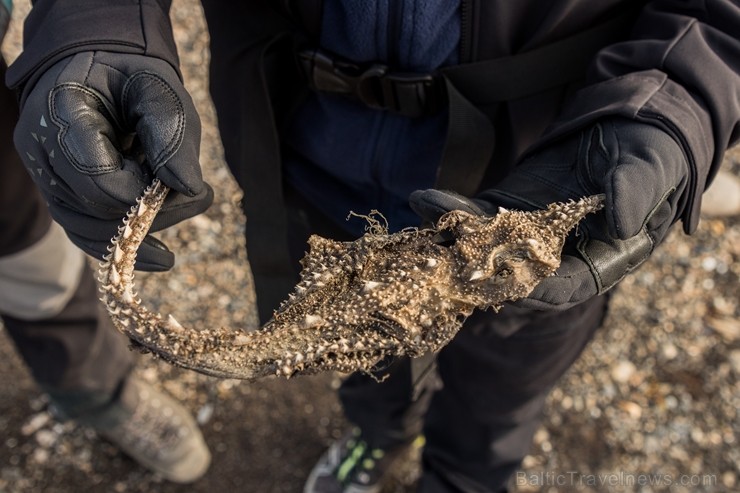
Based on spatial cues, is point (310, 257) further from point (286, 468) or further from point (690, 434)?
point (690, 434)

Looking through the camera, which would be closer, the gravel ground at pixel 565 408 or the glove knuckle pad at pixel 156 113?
the glove knuckle pad at pixel 156 113

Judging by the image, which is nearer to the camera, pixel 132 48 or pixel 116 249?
pixel 116 249

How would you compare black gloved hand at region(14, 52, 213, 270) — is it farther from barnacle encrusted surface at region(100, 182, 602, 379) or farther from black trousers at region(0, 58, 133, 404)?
black trousers at region(0, 58, 133, 404)

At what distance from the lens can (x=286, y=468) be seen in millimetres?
3430

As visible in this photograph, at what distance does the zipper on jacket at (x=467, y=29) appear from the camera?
69.5 inches

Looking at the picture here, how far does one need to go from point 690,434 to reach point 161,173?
314 centimetres

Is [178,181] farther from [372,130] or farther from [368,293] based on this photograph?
[372,130]

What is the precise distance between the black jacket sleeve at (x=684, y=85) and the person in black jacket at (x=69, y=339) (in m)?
2.01

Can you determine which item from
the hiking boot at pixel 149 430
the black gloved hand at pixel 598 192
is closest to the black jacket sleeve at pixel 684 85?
the black gloved hand at pixel 598 192

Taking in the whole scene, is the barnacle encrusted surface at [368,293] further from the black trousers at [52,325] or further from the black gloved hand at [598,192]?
the black trousers at [52,325]

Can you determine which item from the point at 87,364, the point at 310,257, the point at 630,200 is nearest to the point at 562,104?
the point at 630,200

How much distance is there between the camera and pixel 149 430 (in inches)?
132

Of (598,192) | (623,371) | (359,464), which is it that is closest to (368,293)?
(598,192)

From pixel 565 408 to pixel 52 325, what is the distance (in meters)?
2.72
